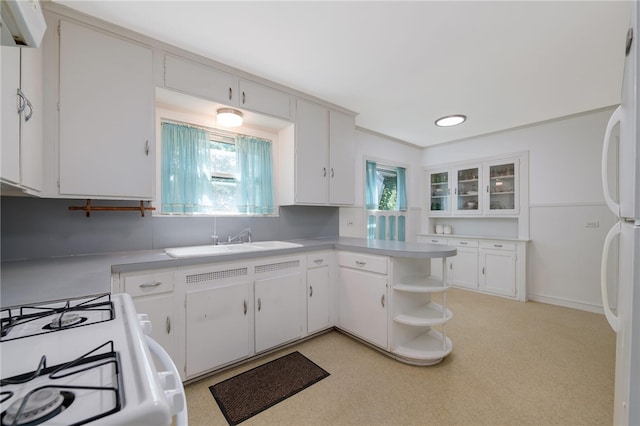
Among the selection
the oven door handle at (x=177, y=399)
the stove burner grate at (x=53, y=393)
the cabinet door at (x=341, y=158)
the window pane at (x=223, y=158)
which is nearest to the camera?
the stove burner grate at (x=53, y=393)

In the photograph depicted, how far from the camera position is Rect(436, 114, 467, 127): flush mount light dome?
3357mm

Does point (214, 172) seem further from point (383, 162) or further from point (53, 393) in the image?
point (383, 162)

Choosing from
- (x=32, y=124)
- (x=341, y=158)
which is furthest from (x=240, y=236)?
(x=32, y=124)

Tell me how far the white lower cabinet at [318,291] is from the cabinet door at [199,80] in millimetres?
1644

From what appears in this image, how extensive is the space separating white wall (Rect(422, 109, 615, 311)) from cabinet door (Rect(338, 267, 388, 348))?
2826 millimetres

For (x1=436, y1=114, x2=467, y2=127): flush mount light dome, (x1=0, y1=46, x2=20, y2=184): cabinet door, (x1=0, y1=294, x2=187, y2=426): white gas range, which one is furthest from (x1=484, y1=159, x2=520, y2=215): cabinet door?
(x1=0, y1=46, x2=20, y2=184): cabinet door

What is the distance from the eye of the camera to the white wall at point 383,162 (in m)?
3.67

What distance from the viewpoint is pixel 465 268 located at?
4090mm

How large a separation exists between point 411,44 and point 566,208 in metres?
3.18

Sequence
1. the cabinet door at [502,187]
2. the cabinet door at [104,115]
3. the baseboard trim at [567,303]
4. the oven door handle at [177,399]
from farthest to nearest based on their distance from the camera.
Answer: the cabinet door at [502,187] < the baseboard trim at [567,303] < the cabinet door at [104,115] < the oven door handle at [177,399]

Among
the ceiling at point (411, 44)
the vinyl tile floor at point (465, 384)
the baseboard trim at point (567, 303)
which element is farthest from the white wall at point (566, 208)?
the vinyl tile floor at point (465, 384)

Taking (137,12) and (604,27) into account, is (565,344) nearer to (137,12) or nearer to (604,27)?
(604,27)

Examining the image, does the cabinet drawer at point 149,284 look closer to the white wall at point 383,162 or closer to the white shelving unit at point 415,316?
the white shelving unit at point 415,316

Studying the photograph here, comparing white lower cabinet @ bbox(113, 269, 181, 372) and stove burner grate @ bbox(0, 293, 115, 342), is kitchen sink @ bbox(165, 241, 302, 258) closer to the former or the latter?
white lower cabinet @ bbox(113, 269, 181, 372)
